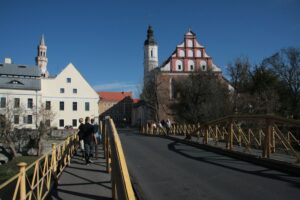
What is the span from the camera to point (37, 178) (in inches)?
318

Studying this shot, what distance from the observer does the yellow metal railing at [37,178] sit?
6.39 m

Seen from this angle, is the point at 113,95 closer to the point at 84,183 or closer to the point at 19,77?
the point at 19,77

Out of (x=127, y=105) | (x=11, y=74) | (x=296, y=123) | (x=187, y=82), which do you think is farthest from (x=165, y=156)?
(x=127, y=105)

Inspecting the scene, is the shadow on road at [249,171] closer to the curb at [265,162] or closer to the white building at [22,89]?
the curb at [265,162]

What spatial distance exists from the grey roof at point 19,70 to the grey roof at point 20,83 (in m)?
2.73

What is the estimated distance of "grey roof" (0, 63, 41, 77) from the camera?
71.4 metres

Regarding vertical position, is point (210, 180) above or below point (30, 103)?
below

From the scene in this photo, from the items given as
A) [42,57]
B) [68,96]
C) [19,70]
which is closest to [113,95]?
[42,57]

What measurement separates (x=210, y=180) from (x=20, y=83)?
65198 millimetres

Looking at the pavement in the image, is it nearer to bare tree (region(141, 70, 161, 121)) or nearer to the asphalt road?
the asphalt road

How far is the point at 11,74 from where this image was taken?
2793 inches

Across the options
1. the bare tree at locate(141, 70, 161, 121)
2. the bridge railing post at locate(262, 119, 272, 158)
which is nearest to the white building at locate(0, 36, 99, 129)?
the bare tree at locate(141, 70, 161, 121)

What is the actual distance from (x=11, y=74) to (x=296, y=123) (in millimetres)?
69902

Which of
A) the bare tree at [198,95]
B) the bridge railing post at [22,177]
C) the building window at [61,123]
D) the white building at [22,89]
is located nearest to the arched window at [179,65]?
the bare tree at [198,95]
